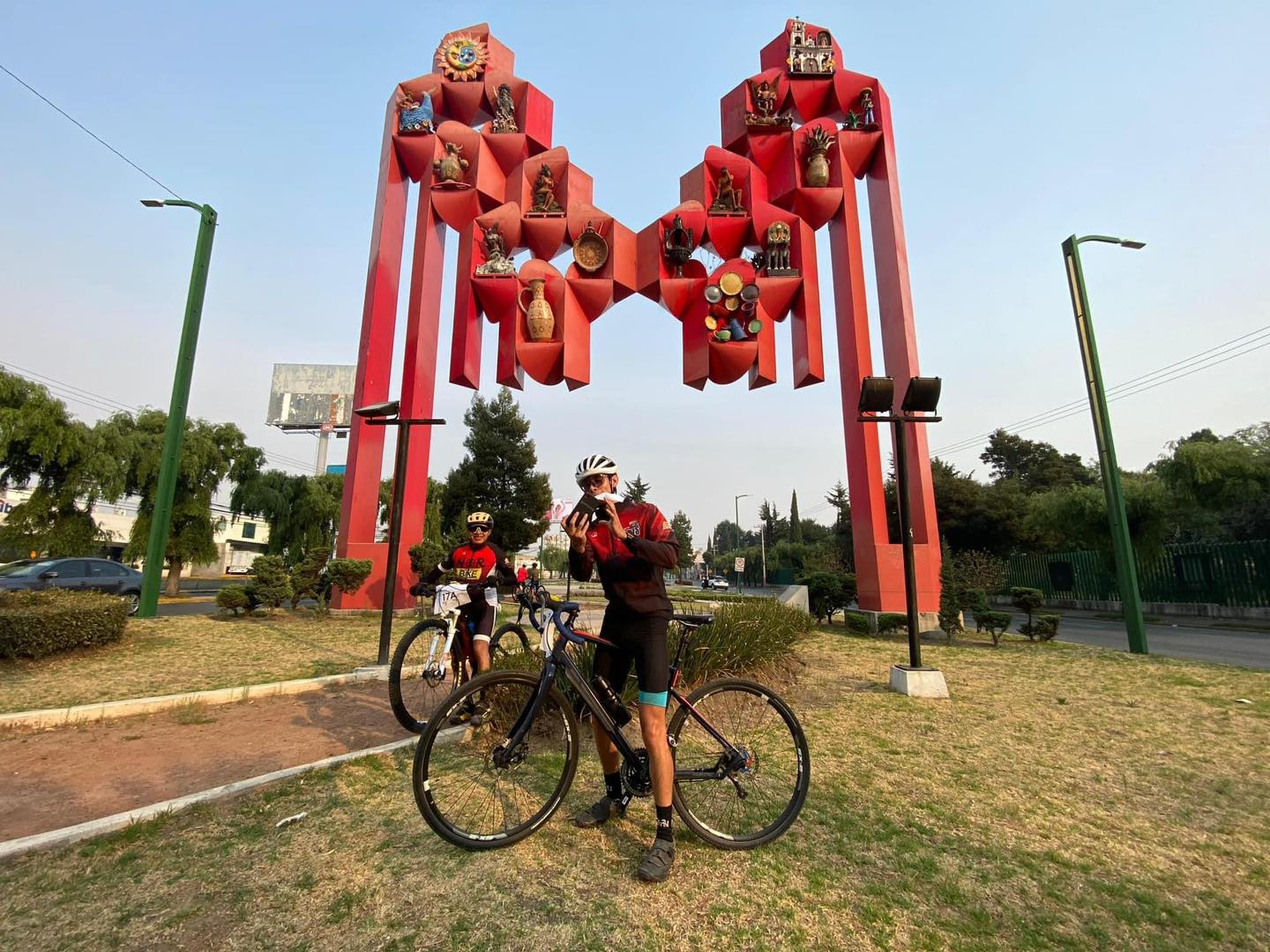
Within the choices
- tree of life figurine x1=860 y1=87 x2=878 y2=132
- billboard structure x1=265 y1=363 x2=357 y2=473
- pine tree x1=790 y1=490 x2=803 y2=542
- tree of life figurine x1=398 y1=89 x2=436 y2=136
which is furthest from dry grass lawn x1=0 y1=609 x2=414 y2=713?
pine tree x1=790 y1=490 x2=803 y2=542

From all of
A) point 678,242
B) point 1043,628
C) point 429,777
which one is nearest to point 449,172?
point 678,242

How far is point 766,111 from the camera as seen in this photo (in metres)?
15.3

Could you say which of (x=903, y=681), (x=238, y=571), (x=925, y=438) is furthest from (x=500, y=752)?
(x=238, y=571)

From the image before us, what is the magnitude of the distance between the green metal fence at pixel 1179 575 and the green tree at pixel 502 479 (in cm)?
2608

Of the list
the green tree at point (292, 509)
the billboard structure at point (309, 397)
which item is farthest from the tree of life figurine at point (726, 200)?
the billboard structure at point (309, 397)

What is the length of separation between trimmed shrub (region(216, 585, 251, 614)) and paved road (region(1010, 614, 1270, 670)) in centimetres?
1785

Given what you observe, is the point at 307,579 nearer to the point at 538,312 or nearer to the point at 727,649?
the point at 538,312

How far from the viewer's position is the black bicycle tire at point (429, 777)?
8.99 feet

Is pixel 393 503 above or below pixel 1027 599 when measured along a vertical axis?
above

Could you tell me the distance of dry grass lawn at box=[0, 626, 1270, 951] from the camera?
235 centimetres

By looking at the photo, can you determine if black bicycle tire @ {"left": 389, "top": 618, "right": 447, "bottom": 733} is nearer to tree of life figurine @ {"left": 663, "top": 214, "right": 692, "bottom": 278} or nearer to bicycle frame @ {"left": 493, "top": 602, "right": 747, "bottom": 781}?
bicycle frame @ {"left": 493, "top": 602, "right": 747, "bottom": 781}

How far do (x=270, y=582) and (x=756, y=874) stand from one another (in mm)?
13114

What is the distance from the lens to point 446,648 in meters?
5.23

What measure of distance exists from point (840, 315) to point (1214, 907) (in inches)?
512
